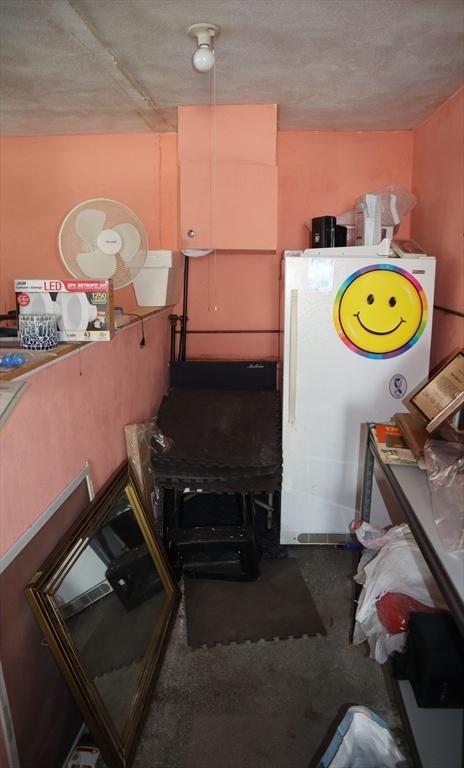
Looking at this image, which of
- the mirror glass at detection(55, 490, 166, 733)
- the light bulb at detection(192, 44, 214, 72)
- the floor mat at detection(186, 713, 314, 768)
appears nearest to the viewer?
the mirror glass at detection(55, 490, 166, 733)

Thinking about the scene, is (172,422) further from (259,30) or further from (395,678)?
(259,30)

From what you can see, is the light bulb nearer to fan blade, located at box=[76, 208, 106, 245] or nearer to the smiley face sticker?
fan blade, located at box=[76, 208, 106, 245]

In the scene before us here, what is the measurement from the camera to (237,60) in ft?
6.93

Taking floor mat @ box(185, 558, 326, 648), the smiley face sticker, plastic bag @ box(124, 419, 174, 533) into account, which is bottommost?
floor mat @ box(185, 558, 326, 648)

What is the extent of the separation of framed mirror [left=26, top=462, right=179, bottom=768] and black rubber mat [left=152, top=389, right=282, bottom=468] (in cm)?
34

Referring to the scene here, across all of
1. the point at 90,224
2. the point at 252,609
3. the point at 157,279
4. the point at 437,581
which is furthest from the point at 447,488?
the point at 157,279

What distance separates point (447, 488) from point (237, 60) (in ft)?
6.16

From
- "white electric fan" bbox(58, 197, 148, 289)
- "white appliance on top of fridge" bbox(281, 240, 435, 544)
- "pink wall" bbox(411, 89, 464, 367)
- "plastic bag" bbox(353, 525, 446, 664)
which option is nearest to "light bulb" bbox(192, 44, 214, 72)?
"white electric fan" bbox(58, 197, 148, 289)

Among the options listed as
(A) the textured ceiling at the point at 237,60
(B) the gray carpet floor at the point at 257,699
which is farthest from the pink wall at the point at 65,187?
(B) the gray carpet floor at the point at 257,699

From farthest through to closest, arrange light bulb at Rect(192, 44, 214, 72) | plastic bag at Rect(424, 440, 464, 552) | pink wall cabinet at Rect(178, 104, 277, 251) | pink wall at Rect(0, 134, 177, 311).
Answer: pink wall at Rect(0, 134, 177, 311) → pink wall cabinet at Rect(178, 104, 277, 251) → light bulb at Rect(192, 44, 214, 72) → plastic bag at Rect(424, 440, 464, 552)

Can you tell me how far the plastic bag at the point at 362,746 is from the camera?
1397 mm

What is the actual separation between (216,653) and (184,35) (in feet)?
7.86

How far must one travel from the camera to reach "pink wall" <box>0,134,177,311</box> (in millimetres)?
3270

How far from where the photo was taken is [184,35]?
1.88 metres
